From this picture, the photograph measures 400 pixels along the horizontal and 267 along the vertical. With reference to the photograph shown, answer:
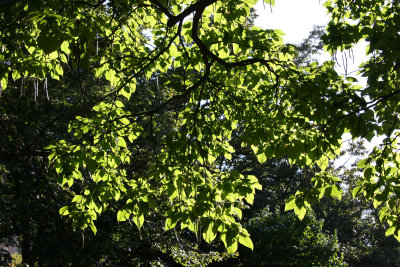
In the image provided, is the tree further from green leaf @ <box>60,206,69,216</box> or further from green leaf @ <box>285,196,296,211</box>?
green leaf @ <box>60,206,69,216</box>

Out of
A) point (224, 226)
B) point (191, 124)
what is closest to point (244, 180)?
point (224, 226)

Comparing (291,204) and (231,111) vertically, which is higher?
(231,111)

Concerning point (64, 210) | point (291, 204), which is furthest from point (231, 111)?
point (64, 210)

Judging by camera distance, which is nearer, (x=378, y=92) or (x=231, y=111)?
(x=378, y=92)

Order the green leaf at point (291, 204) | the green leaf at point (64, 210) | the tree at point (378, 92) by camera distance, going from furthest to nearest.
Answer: the green leaf at point (64, 210)
the green leaf at point (291, 204)
the tree at point (378, 92)

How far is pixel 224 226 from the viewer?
2551mm

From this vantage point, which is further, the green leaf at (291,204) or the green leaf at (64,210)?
the green leaf at (64,210)

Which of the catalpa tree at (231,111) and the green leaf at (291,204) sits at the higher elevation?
the catalpa tree at (231,111)

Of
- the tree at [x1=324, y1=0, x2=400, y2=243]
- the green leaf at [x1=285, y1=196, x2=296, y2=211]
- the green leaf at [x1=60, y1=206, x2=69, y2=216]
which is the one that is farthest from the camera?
the green leaf at [x1=60, y1=206, x2=69, y2=216]

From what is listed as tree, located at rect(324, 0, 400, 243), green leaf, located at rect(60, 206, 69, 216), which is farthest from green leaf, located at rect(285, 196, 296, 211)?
green leaf, located at rect(60, 206, 69, 216)

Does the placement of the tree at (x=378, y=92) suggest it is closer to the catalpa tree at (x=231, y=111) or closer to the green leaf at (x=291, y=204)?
the catalpa tree at (x=231, y=111)

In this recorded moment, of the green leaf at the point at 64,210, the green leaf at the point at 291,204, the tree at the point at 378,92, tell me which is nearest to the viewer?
the tree at the point at 378,92

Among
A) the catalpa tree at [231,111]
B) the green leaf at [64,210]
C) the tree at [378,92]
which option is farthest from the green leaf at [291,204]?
the green leaf at [64,210]

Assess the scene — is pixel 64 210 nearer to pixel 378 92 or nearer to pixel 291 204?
pixel 291 204
